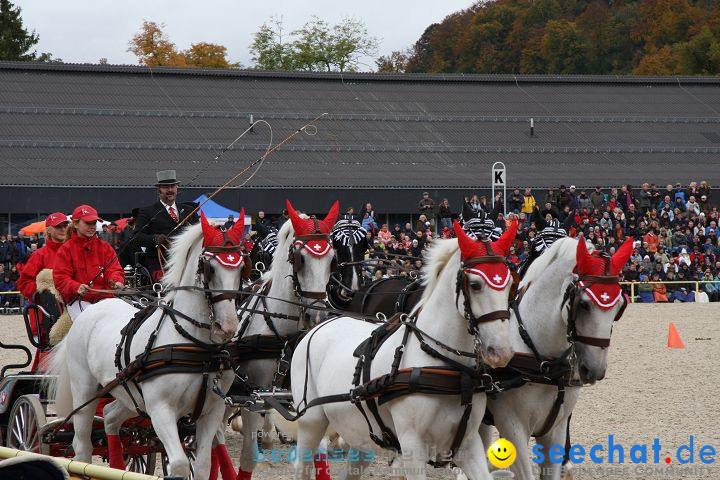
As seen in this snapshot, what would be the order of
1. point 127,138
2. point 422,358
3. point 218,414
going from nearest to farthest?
point 422,358 → point 218,414 → point 127,138

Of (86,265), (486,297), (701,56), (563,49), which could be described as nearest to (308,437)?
(486,297)

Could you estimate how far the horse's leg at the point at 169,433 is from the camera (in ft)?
21.5

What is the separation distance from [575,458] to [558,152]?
2999 centimetres

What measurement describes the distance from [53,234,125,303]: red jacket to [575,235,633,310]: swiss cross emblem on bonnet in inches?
158

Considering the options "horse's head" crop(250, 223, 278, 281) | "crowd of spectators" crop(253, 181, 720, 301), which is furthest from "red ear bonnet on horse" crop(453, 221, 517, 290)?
"crowd of spectators" crop(253, 181, 720, 301)

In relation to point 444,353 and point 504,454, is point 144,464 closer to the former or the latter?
point 504,454

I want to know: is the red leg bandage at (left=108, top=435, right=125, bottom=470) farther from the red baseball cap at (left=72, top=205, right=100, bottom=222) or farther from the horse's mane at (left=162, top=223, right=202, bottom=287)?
the red baseball cap at (left=72, top=205, right=100, bottom=222)

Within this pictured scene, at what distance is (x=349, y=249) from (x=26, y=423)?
3177 millimetres

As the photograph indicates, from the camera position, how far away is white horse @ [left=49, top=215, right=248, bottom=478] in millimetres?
A: 6879

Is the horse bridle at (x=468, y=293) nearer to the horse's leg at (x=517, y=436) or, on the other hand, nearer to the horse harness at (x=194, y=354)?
the horse's leg at (x=517, y=436)

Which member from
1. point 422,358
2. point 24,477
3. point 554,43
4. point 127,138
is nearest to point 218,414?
point 422,358

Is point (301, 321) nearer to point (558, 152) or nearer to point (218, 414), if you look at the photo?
point (218, 414)

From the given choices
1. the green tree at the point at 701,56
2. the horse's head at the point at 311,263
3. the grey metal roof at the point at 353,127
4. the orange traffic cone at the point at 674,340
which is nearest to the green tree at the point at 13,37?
the grey metal roof at the point at 353,127

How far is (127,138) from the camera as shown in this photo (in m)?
35.3
